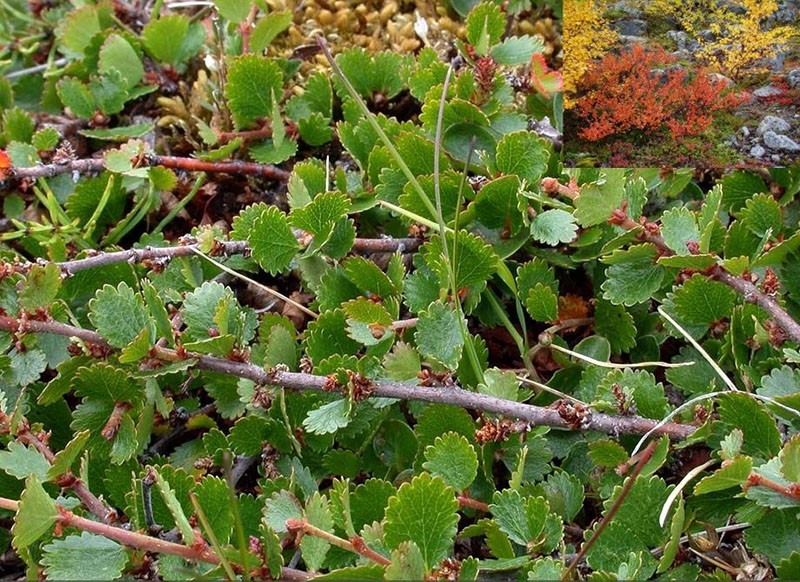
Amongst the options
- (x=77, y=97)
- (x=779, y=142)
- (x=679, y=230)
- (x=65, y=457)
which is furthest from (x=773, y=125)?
(x=77, y=97)

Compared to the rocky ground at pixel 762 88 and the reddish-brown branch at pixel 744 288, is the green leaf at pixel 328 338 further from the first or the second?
the rocky ground at pixel 762 88

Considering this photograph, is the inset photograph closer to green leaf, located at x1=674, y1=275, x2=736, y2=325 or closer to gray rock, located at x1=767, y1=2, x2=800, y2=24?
gray rock, located at x1=767, y1=2, x2=800, y2=24

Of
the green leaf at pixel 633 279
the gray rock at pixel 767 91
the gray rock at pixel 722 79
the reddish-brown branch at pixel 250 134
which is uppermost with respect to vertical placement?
the gray rock at pixel 722 79

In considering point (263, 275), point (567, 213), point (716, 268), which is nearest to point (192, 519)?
point (263, 275)

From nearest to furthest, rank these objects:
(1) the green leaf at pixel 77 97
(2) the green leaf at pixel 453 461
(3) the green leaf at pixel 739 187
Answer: (2) the green leaf at pixel 453 461 → (3) the green leaf at pixel 739 187 → (1) the green leaf at pixel 77 97

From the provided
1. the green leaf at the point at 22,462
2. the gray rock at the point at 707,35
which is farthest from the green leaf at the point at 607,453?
the green leaf at the point at 22,462

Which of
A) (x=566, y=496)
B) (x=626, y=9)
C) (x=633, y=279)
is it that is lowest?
(x=566, y=496)

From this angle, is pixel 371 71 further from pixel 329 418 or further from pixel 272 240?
pixel 329 418
